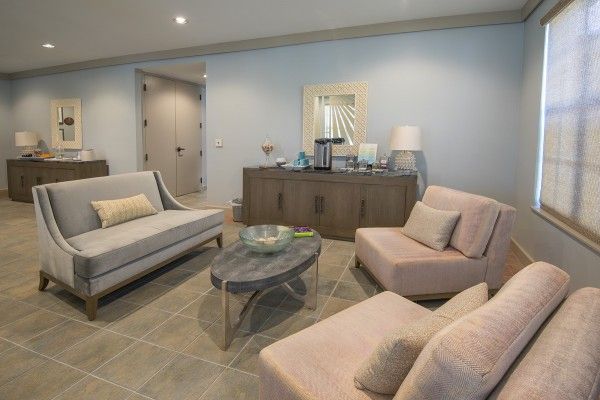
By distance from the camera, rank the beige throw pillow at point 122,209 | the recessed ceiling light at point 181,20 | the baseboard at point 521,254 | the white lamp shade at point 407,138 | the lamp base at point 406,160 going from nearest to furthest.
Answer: the beige throw pillow at point 122,209, the baseboard at point 521,254, the white lamp shade at point 407,138, the recessed ceiling light at point 181,20, the lamp base at point 406,160

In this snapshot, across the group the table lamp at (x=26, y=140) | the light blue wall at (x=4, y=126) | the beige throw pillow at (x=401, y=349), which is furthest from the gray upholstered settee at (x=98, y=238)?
the light blue wall at (x=4, y=126)

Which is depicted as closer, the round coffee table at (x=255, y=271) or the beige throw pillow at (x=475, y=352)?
the beige throw pillow at (x=475, y=352)

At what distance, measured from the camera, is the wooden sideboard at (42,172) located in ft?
19.6

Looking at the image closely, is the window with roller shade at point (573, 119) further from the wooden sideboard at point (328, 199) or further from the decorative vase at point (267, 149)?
the decorative vase at point (267, 149)

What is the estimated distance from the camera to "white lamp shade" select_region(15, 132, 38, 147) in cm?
667

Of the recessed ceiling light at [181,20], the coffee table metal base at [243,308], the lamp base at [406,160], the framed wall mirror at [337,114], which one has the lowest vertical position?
the coffee table metal base at [243,308]

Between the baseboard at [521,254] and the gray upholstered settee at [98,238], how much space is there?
305cm

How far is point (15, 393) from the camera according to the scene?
164 centimetres

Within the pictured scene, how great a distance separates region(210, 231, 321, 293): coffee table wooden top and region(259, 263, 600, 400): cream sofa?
26.2 inches

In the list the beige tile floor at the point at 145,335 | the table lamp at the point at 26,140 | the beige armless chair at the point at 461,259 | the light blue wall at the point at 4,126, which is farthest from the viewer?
the light blue wall at the point at 4,126

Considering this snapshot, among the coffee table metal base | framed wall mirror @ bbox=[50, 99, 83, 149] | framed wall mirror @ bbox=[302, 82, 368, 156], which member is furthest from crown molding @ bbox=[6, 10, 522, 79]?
the coffee table metal base

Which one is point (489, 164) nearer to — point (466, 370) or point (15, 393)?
point (466, 370)

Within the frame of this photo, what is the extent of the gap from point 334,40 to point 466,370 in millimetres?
4491

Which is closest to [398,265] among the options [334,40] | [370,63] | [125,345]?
[125,345]
